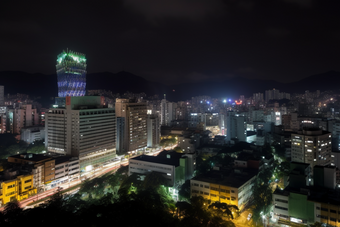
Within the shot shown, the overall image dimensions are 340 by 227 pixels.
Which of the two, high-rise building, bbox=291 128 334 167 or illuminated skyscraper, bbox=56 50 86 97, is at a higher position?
illuminated skyscraper, bbox=56 50 86 97

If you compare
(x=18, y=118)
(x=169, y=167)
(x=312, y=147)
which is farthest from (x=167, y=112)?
(x=312, y=147)

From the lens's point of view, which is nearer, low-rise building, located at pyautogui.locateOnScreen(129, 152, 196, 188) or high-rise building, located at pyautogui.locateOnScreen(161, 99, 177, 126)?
low-rise building, located at pyautogui.locateOnScreen(129, 152, 196, 188)

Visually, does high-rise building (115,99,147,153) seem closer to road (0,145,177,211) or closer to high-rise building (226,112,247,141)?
road (0,145,177,211)

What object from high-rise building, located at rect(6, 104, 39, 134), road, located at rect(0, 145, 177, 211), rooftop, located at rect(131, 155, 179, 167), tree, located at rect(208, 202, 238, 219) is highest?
high-rise building, located at rect(6, 104, 39, 134)

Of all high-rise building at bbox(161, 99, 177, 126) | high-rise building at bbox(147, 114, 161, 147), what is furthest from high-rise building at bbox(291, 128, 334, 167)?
high-rise building at bbox(161, 99, 177, 126)

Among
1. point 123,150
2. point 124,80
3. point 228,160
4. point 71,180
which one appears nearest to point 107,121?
point 123,150

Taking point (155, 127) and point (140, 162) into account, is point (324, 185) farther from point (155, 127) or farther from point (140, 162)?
point (155, 127)

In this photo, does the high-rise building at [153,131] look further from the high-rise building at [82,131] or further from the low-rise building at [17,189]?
the low-rise building at [17,189]
